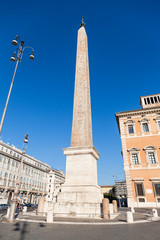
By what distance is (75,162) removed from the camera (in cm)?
1188

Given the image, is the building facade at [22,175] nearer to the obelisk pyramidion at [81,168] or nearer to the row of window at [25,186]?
the row of window at [25,186]

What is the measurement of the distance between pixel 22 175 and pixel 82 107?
139ft

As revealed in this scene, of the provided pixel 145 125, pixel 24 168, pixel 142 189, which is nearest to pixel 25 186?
pixel 24 168

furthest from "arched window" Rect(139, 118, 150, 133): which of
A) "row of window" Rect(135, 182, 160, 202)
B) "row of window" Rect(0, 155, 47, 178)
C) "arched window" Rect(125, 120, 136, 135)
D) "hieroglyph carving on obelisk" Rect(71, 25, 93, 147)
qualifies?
"row of window" Rect(0, 155, 47, 178)

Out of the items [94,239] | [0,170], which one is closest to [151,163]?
[94,239]

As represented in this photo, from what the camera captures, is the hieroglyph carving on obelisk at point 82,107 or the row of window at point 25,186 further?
the row of window at point 25,186

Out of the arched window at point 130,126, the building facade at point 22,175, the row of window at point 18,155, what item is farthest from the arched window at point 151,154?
the row of window at point 18,155

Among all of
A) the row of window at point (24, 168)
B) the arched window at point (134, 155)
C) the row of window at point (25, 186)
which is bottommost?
the row of window at point (25, 186)

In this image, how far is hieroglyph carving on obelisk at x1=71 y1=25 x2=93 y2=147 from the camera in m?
13.0

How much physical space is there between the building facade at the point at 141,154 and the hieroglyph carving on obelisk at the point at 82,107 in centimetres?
1445

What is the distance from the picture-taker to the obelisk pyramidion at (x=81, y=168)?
10.2m

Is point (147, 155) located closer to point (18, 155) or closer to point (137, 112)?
point (137, 112)

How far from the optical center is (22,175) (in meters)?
48.5

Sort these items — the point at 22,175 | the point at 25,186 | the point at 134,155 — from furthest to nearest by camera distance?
the point at 25,186
the point at 22,175
the point at 134,155
